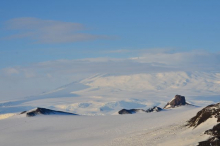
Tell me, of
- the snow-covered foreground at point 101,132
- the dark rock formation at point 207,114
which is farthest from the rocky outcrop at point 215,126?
the snow-covered foreground at point 101,132

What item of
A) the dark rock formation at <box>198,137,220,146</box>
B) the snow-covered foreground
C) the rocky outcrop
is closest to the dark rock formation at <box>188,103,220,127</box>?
the rocky outcrop

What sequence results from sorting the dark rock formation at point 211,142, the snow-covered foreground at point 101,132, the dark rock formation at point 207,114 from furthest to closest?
the snow-covered foreground at point 101,132
the dark rock formation at point 207,114
the dark rock formation at point 211,142

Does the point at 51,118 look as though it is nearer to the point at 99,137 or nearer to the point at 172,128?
the point at 99,137

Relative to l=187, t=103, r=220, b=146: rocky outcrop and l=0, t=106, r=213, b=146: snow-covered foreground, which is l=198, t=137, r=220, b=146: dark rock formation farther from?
l=0, t=106, r=213, b=146: snow-covered foreground

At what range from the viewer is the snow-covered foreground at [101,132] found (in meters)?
64.7

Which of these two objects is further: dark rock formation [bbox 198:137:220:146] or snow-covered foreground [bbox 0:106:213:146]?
snow-covered foreground [bbox 0:106:213:146]

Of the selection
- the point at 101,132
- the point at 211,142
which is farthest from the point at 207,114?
the point at 101,132

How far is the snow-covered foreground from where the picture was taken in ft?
212

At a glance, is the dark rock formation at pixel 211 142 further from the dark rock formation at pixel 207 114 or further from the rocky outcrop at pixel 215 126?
the dark rock formation at pixel 207 114

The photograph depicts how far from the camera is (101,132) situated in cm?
8731

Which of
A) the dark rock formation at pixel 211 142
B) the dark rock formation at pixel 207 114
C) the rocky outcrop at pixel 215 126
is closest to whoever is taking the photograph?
the dark rock formation at pixel 211 142

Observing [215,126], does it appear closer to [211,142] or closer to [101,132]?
[211,142]

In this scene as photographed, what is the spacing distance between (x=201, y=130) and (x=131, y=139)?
42.6 feet

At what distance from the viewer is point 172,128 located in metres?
72.1
